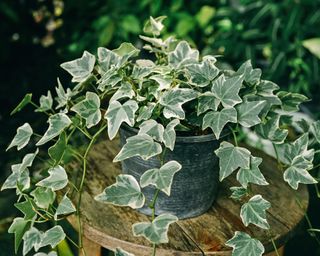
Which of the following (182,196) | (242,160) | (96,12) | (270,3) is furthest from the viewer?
(96,12)

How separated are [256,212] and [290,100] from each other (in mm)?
315

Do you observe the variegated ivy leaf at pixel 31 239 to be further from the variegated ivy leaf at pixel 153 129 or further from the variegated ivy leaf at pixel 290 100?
the variegated ivy leaf at pixel 290 100

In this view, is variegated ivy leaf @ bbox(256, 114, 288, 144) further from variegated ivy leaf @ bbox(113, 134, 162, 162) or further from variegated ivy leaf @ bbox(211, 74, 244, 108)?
variegated ivy leaf @ bbox(113, 134, 162, 162)

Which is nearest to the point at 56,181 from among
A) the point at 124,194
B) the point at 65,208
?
the point at 65,208

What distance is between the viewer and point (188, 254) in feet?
3.30

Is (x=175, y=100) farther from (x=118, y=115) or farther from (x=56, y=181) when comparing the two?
(x=56, y=181)

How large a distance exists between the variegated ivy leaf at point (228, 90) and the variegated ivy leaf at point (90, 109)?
236mm

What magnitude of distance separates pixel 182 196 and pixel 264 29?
160 cm

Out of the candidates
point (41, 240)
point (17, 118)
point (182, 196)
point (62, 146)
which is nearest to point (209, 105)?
point (182, 196)

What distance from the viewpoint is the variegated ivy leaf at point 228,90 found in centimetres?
98

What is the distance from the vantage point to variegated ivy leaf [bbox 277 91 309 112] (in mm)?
1160

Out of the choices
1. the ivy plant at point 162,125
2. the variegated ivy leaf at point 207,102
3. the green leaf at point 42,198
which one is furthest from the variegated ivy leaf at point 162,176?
the green leaf at point 42,198

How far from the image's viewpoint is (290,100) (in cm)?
117

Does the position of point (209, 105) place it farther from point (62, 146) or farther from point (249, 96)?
point (62, 146)
